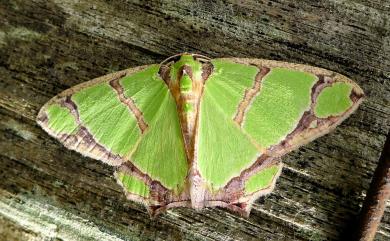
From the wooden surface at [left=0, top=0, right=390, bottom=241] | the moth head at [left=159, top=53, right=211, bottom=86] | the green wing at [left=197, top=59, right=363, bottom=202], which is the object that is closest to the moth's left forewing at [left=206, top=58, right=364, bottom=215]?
the green wing at [left=197, top=59, right=363, bottom=202]

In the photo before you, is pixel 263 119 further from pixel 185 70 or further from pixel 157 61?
pixel 157 61

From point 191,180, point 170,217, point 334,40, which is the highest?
point 334,40

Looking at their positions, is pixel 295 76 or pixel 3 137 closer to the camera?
pixel 295 76

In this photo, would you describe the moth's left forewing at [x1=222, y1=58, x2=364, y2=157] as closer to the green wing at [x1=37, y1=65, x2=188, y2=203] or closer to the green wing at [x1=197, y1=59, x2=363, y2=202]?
the green wing at [x1=197, y1=59, x2=363, y2=202]

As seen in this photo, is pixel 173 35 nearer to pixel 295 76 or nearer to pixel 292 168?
pixel 295 76

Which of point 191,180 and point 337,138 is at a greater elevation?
point 337,138

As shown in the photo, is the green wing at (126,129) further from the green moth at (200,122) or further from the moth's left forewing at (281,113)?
the moth's left forewing at (281,113)

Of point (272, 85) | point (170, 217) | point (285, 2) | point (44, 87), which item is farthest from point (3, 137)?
point (285, 2)
